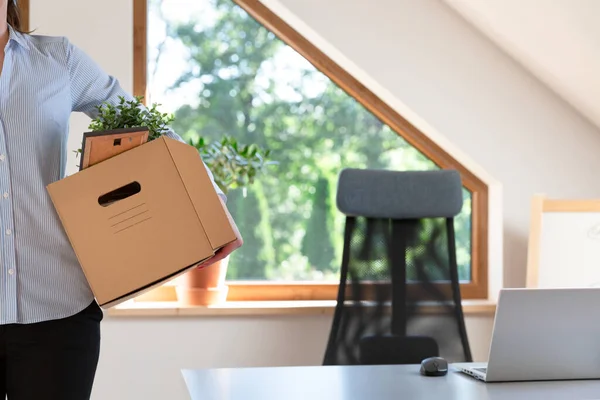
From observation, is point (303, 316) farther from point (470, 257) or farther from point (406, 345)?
point (470, 257)

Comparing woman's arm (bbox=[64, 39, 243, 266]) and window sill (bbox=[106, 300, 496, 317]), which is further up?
woman's arm (bbox=[64, 39, 243, 266])

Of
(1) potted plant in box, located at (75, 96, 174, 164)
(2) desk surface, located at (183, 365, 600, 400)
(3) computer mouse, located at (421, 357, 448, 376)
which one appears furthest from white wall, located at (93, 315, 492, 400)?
(1) potted plant in box, located at (75, 96, 174, 164)

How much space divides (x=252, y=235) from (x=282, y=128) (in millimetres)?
450

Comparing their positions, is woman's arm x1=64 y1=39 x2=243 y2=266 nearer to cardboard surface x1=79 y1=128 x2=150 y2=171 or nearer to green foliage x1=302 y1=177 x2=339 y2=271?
cardboard surface x1=79 y1=128 x2=150 y2=171

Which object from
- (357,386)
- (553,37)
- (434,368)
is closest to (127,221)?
(357,386)

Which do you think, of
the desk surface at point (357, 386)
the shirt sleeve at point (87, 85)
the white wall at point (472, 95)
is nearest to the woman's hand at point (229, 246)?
the shirt sleeve at point (87, 85)

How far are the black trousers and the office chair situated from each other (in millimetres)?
1339

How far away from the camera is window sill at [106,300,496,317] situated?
112 inches

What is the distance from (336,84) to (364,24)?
0.28 m

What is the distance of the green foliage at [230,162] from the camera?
3014 millimetres

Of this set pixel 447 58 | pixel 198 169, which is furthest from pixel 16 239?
pixel 447 58

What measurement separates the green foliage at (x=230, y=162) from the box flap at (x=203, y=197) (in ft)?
4.94

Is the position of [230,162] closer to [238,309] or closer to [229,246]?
[238,309]

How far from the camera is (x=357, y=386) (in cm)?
166
